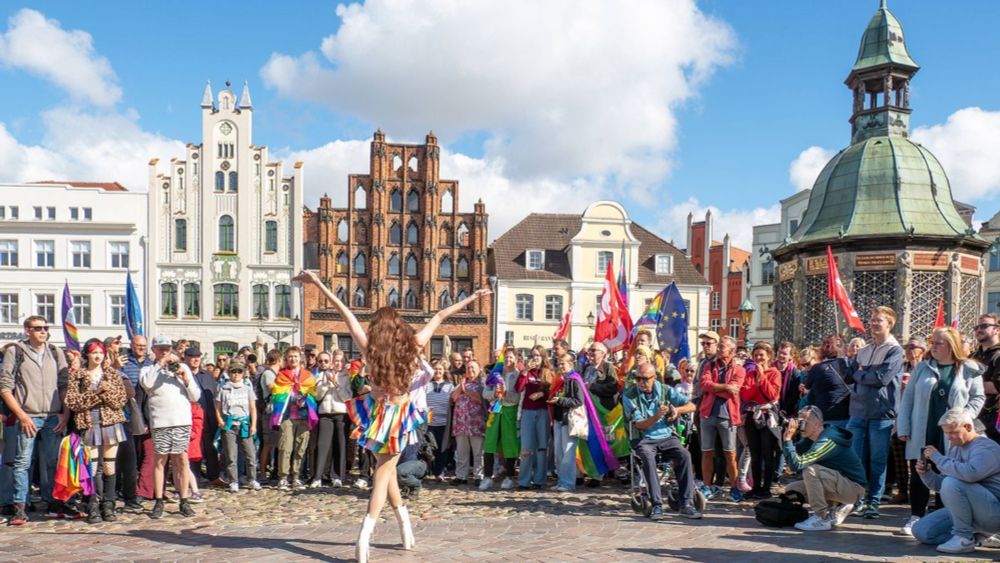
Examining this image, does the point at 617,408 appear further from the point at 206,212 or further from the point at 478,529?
the point at 206,212

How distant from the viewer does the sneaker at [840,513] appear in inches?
329

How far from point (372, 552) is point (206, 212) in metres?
41.0

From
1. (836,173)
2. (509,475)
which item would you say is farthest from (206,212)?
(509,475)

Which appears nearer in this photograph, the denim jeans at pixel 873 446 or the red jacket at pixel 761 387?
the denim jeans at pixel 873 446

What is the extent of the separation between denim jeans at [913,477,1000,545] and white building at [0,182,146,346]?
43134 mm

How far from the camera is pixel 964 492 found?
24.1 ft

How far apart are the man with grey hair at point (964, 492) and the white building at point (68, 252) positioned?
43157 millimetres

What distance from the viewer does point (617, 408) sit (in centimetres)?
1197

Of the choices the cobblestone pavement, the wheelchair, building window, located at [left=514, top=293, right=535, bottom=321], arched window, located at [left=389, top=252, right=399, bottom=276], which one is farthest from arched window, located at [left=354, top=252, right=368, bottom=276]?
the wheelchair

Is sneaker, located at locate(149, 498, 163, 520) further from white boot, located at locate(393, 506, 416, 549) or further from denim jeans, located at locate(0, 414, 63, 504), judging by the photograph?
white boot, located at locate(393, 506, 416, 549)

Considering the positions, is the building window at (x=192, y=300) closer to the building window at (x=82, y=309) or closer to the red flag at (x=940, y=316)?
the building window at (x=82, y=309)

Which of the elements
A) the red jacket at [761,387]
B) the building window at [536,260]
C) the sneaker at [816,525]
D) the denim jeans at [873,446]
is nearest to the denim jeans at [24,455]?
the sneaker at [816,525]

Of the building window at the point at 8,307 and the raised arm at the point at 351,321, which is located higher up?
the raised arm at the point at 351,321

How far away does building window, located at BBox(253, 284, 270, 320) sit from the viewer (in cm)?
4509
